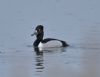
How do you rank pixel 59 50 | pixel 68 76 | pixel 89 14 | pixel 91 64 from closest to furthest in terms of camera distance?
pixel 91 64
pixel 68 76
pixel 59 50
pixel 89 14

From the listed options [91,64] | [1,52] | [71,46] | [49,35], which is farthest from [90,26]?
[91,64]

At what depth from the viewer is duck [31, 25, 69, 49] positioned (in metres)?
17.9

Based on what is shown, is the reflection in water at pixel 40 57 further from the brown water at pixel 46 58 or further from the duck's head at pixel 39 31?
the duck's head at pixel 39 31

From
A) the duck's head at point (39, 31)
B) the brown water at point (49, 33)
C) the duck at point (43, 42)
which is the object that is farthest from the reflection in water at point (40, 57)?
the duck's head at point (39, 31)

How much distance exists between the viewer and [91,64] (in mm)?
7824

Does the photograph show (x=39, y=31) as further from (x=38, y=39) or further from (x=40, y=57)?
(x=40, y=57)

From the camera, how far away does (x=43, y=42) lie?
1867 cm

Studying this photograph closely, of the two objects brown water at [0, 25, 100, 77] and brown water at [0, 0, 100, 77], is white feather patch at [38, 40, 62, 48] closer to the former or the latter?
brown water at [0, 0, 100, 77]

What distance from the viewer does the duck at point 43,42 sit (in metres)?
17.9

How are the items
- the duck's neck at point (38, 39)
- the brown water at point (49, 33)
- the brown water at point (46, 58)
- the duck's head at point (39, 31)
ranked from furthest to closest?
the duck's head at point (39, 31) < the duck's neck at point (38, 39) < the brown water at point (46, 58) < the brown water at point (49, 33)

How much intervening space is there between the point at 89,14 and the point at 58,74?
46.7 feet

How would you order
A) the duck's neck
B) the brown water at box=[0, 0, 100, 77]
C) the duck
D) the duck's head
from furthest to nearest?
the duck's head < the duck's neck < the duck < the brown water at box=[0, 0, 100, 77]

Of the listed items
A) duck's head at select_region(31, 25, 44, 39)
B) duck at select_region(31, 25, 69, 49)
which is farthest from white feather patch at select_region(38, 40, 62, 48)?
duck's head at select_region(31, 25, 44, 39)

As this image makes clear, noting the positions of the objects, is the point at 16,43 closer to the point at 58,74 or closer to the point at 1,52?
the point at 1,52
